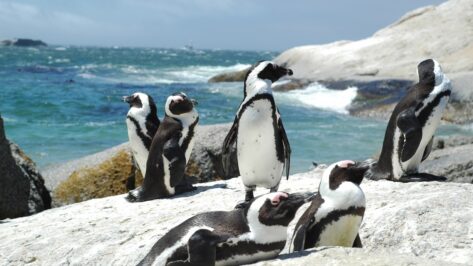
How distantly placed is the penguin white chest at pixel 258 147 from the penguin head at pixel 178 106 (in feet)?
2.94

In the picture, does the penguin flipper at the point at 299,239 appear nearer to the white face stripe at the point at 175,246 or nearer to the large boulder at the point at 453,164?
the white face stripe at the point at 175,246

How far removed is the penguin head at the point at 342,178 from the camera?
4.66 meters

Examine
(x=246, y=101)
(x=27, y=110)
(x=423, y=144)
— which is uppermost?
(x=246, y=101)

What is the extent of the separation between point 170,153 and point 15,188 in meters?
2.47

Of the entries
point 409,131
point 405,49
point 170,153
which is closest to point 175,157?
point 170,153

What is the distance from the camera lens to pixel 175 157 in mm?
6832

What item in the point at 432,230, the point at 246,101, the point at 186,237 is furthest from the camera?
the point at 246,101

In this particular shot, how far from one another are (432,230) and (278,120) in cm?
175

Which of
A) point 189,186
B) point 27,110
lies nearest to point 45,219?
point 189,186

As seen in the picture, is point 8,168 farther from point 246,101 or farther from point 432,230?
point 432,230

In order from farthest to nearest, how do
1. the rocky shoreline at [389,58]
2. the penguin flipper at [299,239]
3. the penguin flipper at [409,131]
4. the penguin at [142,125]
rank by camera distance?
the rocky shoreline at [389,58]
the penguin at [142,125]
the penguin flipper at [409,131]
the penguin flipper at [299,239]

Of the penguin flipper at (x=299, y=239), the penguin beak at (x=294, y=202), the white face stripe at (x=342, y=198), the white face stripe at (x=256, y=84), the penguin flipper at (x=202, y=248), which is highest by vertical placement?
the white face stripe at (x=256, y=84)

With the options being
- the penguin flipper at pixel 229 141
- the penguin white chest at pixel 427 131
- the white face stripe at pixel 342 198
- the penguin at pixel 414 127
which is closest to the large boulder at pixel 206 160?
the penguin flipper at pixel 229 141

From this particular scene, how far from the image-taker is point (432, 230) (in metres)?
5.07
